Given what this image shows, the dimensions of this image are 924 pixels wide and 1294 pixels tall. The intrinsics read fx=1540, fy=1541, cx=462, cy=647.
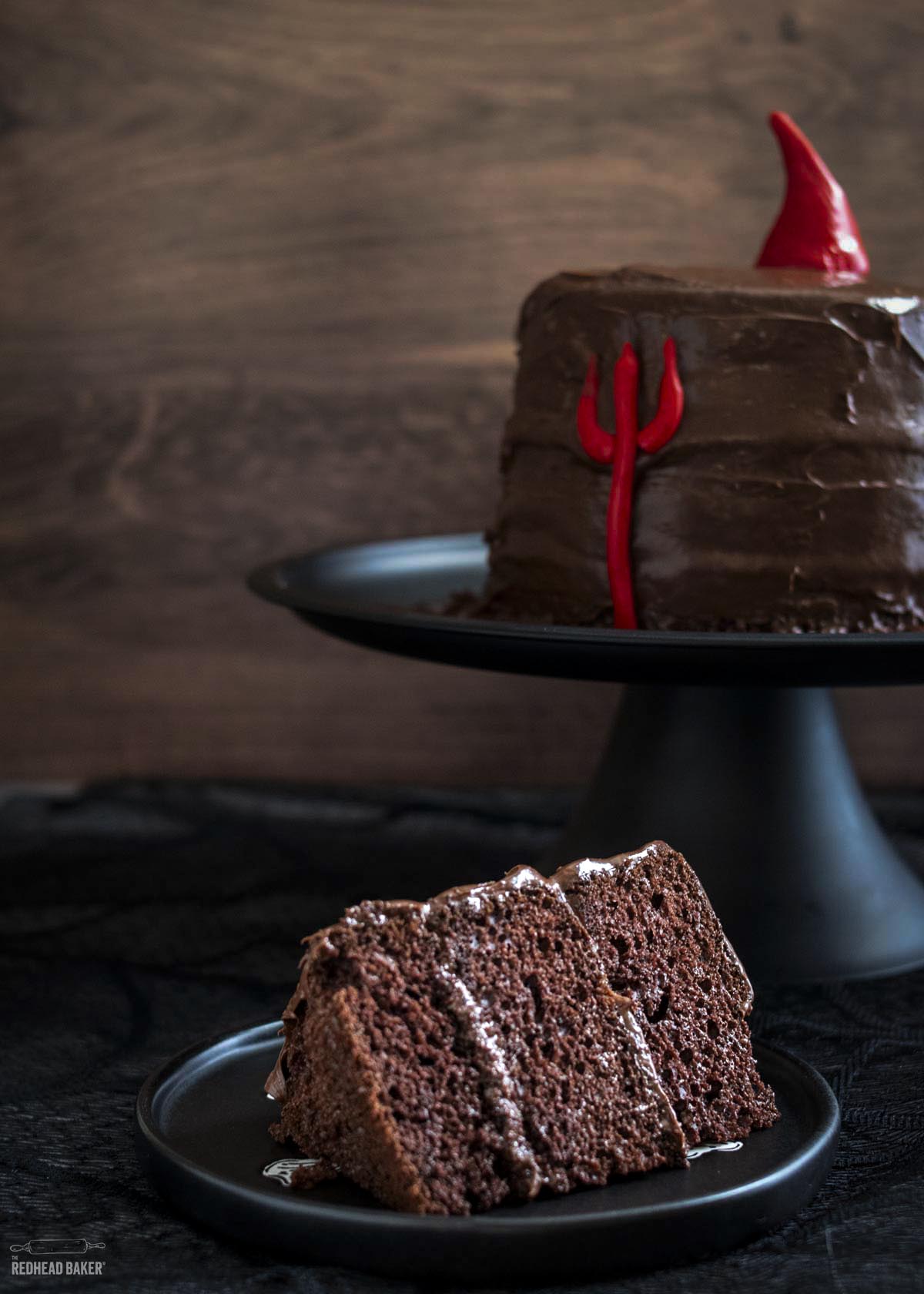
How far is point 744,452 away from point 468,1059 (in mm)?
493

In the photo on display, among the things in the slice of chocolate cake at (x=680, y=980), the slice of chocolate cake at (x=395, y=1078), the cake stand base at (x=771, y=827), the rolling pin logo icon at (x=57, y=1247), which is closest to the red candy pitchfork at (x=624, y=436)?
the cake stand base at (x=771, y=827)

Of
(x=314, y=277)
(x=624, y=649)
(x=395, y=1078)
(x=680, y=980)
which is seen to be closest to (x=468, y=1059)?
(x=395, y=1078)

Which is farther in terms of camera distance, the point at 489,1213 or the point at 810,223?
the point at 810,223

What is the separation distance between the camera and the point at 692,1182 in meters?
0.74

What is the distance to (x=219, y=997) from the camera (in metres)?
1.12

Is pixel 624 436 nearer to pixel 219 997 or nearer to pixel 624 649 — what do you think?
pixel 624 649

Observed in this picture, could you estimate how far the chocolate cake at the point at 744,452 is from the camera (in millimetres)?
1044

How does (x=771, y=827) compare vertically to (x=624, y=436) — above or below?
below

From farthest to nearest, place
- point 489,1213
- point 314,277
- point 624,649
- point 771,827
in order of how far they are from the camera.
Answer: point 314,277, point 771,827, point 624,649, point 489,1213

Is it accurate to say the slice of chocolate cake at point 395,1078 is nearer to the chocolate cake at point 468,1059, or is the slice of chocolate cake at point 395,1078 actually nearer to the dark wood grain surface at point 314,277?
the chocolate cake at point 468,1059

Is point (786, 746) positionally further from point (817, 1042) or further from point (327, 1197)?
point (327, 1197)

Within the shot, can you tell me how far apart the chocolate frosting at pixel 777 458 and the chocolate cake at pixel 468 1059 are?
354 millimetres

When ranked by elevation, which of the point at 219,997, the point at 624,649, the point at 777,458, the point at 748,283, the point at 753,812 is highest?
the point at 748,283

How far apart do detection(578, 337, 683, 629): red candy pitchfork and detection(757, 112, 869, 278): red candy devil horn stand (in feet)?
0.63
